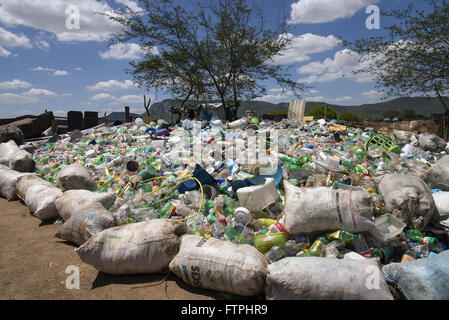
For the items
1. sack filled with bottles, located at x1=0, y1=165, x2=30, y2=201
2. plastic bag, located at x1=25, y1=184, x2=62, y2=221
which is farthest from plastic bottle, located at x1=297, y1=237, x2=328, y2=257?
sack filled with bottles, located at x1=0, y1=165, x2=30, y2=201

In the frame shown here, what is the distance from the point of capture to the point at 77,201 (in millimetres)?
3088

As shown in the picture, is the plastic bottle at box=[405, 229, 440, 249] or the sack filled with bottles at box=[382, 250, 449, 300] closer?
the sack filled with bottles at box=[382, 250, 449, 300]

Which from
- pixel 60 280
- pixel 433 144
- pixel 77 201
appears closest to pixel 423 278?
pixel 60 280

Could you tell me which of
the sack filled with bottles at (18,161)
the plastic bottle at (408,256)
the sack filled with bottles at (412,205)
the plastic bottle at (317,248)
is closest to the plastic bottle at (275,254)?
the plastic bottle at (317,248)

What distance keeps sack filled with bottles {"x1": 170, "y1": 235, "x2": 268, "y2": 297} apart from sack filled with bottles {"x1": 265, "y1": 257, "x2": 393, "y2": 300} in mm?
123

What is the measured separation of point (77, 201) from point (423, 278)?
11.2ft

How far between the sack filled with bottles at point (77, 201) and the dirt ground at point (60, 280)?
1.18 feet

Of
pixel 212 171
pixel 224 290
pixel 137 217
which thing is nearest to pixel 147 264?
pixel 224 290

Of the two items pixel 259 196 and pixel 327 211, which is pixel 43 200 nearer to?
pixel 259 196

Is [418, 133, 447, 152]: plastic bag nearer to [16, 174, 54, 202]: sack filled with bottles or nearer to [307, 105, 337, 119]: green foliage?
[16, 174, 54, 202]: sack filled with bottles

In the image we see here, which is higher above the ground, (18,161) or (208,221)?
(18,161)

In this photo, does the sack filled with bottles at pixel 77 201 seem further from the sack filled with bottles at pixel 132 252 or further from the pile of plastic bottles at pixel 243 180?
the sack filled with bottles at pixel 132 252

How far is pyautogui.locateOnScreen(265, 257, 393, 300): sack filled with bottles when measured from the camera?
5.21ft

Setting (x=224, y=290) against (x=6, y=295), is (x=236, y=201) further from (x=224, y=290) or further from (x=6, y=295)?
(x=6, y=295)
